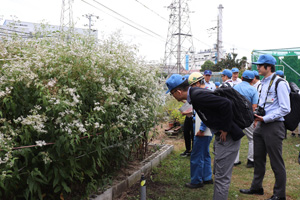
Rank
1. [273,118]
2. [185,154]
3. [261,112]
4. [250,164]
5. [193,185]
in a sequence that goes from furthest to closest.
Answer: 1. [185,154]
2. [250,164]
3. [193,185]
4. [261,112]
5. [273,118]

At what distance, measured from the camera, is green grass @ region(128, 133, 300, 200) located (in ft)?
13.7

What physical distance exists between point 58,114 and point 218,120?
1.81m

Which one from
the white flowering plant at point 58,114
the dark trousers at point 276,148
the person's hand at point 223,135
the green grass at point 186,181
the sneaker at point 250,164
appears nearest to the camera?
the white flowering plant at point 58,114

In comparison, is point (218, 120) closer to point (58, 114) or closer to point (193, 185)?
point (58, 114)

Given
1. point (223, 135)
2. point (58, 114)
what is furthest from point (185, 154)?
point (58, 114)

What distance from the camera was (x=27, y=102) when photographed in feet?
9.53

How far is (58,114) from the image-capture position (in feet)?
8.85

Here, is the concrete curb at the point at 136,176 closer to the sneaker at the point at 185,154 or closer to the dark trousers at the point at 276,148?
the sneaker at the point at 185,154

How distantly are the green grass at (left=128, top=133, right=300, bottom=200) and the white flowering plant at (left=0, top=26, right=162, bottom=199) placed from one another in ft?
2.95

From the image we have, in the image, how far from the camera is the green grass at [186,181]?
4172 millimetres

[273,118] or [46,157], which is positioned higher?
[273,118]

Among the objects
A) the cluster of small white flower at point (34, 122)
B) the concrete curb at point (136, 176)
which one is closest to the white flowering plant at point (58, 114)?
the cluster of small white flower at point (34, 122)

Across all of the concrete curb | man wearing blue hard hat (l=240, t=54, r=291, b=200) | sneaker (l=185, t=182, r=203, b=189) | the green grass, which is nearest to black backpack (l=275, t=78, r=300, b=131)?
man wearing blue hard hat (l=240, t=54, r=291, b=200)

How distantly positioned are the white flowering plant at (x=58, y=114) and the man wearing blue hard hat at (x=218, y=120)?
2.71ft
